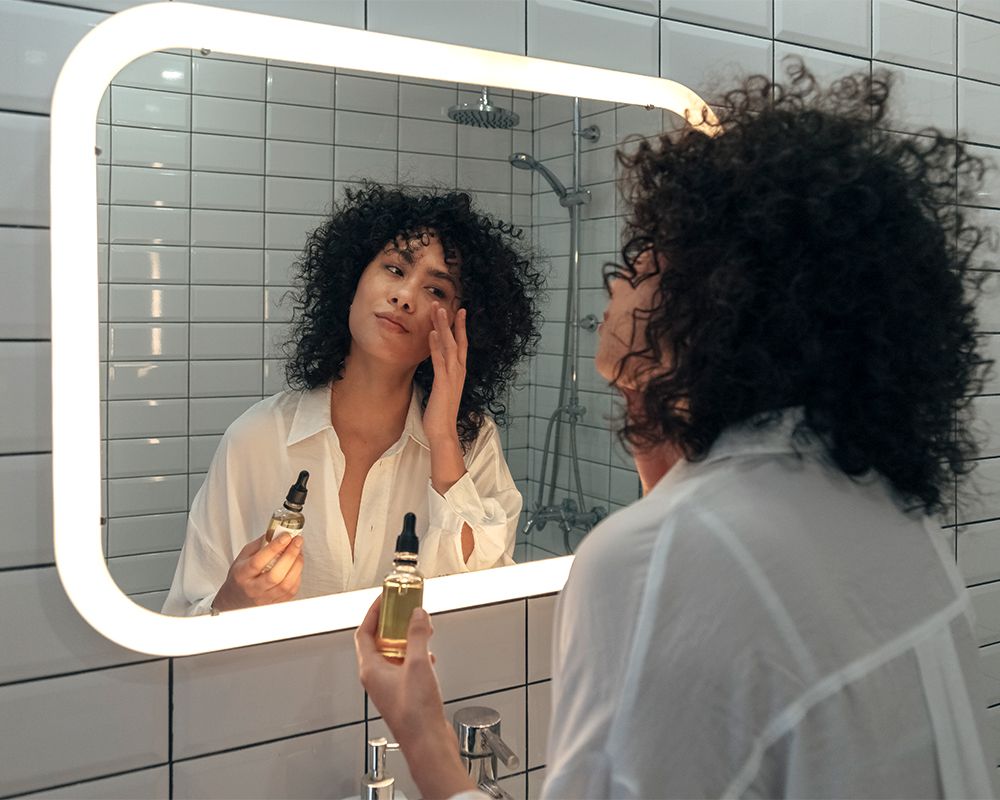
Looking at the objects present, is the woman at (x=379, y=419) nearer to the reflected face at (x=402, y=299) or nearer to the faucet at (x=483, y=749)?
the reflected face at (x=402, y=299)

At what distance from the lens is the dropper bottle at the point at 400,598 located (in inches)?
33.8

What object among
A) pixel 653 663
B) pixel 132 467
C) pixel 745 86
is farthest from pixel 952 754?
pixel 132 467

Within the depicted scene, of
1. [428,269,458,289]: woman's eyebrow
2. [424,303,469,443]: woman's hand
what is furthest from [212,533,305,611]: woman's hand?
[428,269,458,289]: woman's eyebrow

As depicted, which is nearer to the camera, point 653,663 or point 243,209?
point 653,663

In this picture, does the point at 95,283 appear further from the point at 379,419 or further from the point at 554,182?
the point at 554,182

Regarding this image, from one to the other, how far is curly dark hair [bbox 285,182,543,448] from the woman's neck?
0.02m

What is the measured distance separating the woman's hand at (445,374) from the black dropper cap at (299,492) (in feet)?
0.56

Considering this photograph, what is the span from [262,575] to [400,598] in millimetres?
265

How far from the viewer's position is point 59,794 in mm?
984

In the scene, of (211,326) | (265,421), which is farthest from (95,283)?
(265,421)

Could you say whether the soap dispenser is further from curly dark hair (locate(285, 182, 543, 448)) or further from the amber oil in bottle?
curly dark hair (locate(285, 182, 543, 448))

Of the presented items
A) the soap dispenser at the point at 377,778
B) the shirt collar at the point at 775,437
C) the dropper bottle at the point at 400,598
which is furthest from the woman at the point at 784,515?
the soap dispenser at the point at 377,778

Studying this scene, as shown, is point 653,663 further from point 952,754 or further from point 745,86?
point 745,86

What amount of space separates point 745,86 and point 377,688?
670 millimetres
